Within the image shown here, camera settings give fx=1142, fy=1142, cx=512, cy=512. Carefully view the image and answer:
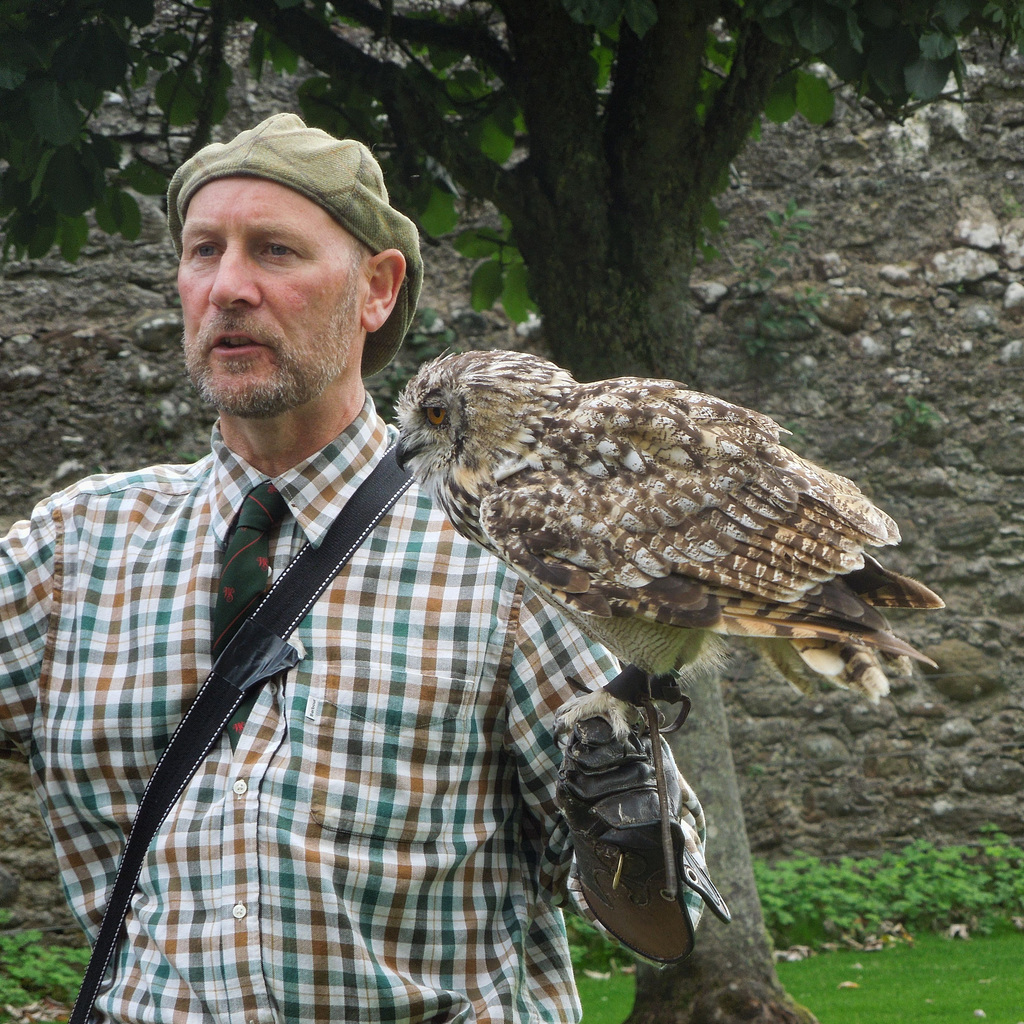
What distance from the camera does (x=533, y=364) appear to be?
1.92m

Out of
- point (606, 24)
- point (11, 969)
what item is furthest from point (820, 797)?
point (606, 24)

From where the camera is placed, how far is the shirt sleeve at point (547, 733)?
191 centimetres

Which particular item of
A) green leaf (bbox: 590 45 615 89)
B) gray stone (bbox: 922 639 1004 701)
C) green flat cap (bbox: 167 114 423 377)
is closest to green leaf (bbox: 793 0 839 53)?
green leaf (bbox: 590 45 615 89)

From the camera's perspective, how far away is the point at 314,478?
201 centimetres

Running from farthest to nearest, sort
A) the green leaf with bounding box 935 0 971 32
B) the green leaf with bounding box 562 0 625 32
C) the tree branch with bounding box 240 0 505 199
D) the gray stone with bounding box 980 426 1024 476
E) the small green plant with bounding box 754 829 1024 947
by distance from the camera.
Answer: the gray stone with bounding box 980 426 1024 476
the small green plant with bounding box 754 829 1024 947
the tree branch with bounding box 240 0 505 199
the green leaf with bounding box 935 0 971 32
the green leaf with bounding box 562 0 625 32

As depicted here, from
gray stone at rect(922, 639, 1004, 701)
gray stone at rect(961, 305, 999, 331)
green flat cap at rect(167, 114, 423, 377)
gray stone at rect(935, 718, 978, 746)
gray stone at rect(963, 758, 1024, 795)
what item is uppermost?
gray stone at rect(961, 305, 999, 331)

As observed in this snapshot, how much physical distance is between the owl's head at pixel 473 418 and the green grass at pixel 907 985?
325 centimetres

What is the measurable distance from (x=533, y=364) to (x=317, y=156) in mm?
545

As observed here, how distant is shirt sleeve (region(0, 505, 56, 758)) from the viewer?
1963mm

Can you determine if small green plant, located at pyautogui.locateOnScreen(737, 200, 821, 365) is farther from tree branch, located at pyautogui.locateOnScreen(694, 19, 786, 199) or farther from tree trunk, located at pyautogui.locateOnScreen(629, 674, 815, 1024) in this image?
tree trunk, located at pyautogui.locateOnScreen(629, 674, 815, 1024)

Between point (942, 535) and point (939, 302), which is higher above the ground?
point (939, 302)

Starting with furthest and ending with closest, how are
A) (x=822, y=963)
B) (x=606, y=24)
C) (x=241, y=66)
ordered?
(x=241, y=66) → (x=822, y=963) → (x=606, y=24)

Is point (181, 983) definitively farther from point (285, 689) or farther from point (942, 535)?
point (942, 535)

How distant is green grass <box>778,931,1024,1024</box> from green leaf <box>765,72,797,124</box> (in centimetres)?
346
